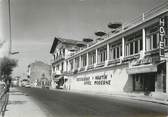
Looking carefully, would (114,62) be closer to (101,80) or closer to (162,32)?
(101,80)

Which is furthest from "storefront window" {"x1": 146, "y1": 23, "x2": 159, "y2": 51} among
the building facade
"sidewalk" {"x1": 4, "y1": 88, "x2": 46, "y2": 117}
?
"sidewalk" {"x1": 4, "y1": 88, "x2": 46, "y2": 117}

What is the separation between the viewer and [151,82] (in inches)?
942

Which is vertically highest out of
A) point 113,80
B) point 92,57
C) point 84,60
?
point 92,57

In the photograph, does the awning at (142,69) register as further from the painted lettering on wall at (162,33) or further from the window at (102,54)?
the window at (102,54)

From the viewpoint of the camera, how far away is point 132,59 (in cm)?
2678

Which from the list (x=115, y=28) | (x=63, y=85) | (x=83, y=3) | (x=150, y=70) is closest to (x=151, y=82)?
(x=150, y=70)

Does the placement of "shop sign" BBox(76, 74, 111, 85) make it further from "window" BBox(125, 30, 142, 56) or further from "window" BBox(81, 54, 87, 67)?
"window" BBox(125, 30, 142, 56)

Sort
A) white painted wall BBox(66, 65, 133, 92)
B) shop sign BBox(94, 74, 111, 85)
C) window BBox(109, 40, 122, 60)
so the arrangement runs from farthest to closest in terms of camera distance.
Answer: shop sign BBox(94, 74, 111, 85)
window BBox(109, 40, 122, 60)
white painted wall BBox(66, 65, 133, 92)

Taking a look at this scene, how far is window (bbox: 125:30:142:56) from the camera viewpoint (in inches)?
1048

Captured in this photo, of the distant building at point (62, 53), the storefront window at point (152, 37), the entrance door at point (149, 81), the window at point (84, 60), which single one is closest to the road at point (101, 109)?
the entrance door at point (149, 81)

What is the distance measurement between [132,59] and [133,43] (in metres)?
1.86

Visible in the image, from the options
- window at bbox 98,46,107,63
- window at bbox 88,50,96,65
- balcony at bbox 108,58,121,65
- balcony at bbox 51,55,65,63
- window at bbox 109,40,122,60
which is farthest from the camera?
balcony at bbox 51,55,65,63

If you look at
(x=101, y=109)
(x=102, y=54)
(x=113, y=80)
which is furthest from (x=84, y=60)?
(x=101, y=109)

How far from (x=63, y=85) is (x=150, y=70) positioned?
34.1m
